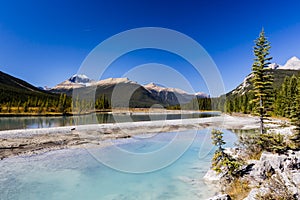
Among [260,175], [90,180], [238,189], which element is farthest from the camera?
[90,180]

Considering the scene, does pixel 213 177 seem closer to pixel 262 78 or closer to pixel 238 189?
pixel 238 189

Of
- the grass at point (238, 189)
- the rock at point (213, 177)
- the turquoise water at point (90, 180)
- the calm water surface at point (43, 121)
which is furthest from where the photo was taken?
the calm water surface at point (43, 121)

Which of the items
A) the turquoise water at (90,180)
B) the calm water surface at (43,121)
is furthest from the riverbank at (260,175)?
the calm water surface at (43,121)

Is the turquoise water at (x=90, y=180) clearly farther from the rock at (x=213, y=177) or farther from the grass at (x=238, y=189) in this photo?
the grass at (x=238, y=189)

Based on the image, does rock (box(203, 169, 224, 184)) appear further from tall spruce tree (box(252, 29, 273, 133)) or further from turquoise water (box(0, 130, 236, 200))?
tall spruce tree (box(252, 29, 273, 133))

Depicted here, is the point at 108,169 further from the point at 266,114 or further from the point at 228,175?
the point at 266,114

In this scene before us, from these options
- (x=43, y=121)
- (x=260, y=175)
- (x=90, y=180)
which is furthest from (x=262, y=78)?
(x=43, y=121)

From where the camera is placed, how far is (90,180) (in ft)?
45.7

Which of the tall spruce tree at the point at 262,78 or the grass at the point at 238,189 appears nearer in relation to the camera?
the grass at the point at 238,189

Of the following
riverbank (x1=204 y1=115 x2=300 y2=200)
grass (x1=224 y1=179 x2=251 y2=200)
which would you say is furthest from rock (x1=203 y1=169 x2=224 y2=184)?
grass (x1=224 y1=179 x2=251 y2=200)

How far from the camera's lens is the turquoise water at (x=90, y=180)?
Answer: 11.5m

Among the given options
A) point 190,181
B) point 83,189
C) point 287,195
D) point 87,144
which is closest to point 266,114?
point 190,181

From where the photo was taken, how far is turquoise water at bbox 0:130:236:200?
11453mm

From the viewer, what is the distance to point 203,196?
10.8 m
